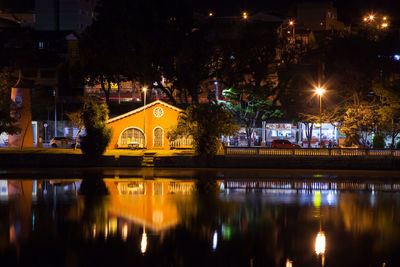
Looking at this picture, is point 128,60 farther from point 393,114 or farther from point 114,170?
point 393,114

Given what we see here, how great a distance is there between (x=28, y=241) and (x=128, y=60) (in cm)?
5202

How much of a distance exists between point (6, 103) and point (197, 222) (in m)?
53.7

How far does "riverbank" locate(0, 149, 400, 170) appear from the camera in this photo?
4625cm

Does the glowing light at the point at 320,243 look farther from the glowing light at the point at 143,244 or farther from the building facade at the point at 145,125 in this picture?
the building facade at the point at 145,125

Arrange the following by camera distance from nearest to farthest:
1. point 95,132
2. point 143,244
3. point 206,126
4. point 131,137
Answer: point 143,244
point 206,126
point 95,132
point 131,137

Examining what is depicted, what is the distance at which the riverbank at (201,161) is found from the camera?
46.2 meters

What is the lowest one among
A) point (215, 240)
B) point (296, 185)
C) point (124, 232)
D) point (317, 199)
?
point (215, 240)

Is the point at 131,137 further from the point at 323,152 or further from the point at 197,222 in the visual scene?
the point at 197,222

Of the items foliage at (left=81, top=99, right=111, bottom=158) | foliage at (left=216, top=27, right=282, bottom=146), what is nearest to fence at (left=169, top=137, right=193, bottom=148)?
foliage at (left=81, top=99, right=111, bottom=158)

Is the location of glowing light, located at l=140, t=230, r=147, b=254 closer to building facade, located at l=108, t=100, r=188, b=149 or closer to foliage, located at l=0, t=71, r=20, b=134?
foliage, located at l=0, t=71, r=20, b=134

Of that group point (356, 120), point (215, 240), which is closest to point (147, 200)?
point (215, 240)

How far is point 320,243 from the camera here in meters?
18.5

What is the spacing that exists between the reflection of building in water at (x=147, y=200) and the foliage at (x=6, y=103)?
23231 millimetres

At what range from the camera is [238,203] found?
2658 cm
